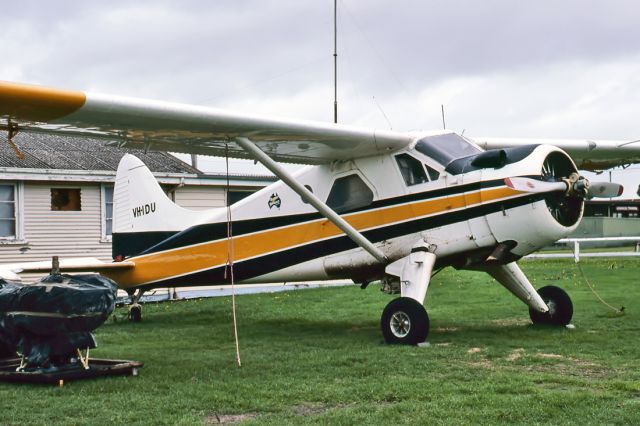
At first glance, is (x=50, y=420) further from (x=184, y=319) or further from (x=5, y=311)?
(x=184, y=319)

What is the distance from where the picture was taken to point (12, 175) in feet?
61.2

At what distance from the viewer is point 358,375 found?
744cm

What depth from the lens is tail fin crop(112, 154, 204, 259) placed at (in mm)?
14023

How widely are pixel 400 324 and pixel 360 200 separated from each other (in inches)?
81.6

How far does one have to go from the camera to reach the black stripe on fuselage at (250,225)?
396 inches

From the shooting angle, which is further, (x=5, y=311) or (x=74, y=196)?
(x=74, y=196)

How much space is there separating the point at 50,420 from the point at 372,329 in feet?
21.5

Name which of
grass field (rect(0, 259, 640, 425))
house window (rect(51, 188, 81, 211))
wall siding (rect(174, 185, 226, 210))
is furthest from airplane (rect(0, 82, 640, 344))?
wall siding (rect(174, 185, 226, 210))

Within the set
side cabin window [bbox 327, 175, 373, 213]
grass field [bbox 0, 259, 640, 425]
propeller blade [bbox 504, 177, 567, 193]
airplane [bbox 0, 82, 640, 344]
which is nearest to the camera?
grass field [bbox 0, 259, 640, 425]

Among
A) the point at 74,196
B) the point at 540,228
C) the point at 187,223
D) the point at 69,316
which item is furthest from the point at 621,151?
the point at 74,196

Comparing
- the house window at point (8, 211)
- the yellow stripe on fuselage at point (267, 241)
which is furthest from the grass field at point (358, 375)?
the house window at point (8, 211)

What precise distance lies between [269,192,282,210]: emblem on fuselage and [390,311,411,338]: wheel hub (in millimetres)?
3000

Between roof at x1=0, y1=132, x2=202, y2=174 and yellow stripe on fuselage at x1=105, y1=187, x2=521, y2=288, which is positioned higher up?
roof at x1=0, y1=132, x2=202, y2=174

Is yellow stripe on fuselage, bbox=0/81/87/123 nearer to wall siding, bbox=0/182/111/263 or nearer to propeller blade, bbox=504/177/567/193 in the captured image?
propeller blade, bbox=504/177/567/193
